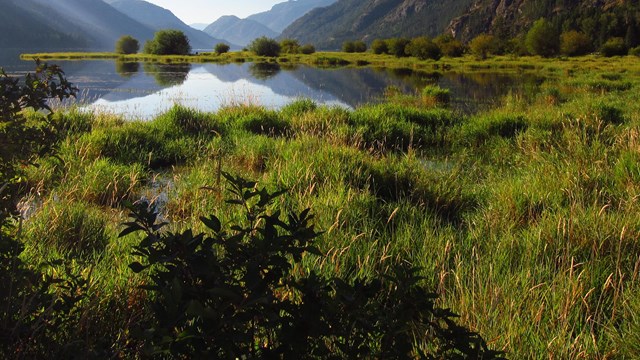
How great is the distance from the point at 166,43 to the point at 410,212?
7826 centimetres

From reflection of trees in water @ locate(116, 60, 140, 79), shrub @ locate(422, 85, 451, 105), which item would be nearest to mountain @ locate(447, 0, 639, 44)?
reflection of trees in water @ locate(116, 60, 140, 79)

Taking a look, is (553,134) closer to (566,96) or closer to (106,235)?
(106,235)

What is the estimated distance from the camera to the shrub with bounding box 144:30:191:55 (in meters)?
74.9

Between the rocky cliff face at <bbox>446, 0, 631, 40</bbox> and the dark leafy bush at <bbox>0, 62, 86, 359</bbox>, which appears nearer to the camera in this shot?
the dark leafy bush at <bbox>0, 62, 86, 359</bbox>

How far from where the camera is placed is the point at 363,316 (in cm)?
163

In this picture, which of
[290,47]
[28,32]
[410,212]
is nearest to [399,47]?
[290,47]

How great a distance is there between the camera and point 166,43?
74.9m

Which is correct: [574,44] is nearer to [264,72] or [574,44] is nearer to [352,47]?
[352,47]

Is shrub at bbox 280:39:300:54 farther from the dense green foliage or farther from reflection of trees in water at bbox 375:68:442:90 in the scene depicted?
reflection of trees in water at bbox 375:68:442:90

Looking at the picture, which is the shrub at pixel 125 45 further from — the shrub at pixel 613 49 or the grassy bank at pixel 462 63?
the shrub at pixel 613 49

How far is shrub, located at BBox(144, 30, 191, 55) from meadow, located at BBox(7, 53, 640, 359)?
2783 inches

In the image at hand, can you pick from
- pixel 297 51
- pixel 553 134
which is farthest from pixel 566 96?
pixel 297 51

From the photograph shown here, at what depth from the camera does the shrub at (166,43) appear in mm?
74938

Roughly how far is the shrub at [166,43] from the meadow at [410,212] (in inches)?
2783
